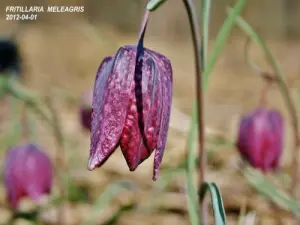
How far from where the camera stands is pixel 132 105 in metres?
1.06

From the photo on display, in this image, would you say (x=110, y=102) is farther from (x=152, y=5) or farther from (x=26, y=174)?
(x=26, y=174)

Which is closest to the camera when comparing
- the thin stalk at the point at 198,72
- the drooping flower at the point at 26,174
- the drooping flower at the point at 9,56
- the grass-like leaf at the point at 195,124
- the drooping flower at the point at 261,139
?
the thin stalk at the point at 198,72

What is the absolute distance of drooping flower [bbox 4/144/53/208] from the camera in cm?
202

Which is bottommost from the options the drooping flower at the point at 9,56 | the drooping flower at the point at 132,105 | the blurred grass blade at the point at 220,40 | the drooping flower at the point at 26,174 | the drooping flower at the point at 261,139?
the drooping flower at the point at 26,174

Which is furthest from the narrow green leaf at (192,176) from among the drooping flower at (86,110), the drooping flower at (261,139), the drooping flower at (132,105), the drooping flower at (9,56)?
the drooping flower at (9,56)

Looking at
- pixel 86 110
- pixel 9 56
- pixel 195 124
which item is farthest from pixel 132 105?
pixel 9 56

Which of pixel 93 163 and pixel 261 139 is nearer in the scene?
pixel 93 163

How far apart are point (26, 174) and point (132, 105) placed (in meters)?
1.02

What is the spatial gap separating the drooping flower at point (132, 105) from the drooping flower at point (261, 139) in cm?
85

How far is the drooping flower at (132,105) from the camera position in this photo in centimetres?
103

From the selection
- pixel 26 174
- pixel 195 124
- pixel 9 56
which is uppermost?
pixel 9 56

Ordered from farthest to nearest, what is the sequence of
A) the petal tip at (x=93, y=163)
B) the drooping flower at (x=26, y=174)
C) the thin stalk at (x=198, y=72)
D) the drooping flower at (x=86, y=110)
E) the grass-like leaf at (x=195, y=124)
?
1. the drooping flower at (x=86, y=110)
2. the drooping flower at (x=26, y=174)
3. the grass-like leaf at (x=195, y=124)
4. the thin stalk at (x=198, y=72)
5. the petal tip at (x=93, y=163)

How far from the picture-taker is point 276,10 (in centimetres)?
1071

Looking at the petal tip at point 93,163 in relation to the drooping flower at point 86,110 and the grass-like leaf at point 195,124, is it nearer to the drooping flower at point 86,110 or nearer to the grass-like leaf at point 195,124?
the grass-like leaf at point 195,124
